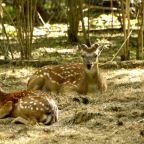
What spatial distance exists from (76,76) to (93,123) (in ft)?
9.39

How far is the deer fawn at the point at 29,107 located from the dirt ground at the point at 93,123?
0.10 meters

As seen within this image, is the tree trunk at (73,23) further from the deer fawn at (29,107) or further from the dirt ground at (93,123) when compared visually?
the deer fawn at (29,107)

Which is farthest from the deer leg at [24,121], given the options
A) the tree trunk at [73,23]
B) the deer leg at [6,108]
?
the tree trunk at [73,23]

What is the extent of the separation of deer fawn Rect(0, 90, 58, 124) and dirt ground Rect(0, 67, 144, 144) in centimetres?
10

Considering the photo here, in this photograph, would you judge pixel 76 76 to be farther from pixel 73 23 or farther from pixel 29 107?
pixel 73 23

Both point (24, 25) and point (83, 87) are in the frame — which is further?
point (24, 25)

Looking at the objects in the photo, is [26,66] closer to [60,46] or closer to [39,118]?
[60,46]

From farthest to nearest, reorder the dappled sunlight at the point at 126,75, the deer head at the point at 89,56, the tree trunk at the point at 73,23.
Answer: the tree trunk at the point at 73,23 < the dappled sunlight at the point at 126,75 < the deer head at the point at 89,56

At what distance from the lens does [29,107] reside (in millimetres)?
7055

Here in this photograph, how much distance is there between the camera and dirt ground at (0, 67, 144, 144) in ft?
20.7

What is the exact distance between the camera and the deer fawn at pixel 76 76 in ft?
31.0

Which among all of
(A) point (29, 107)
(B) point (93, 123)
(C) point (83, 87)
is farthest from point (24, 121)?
(C) point (83, 87)

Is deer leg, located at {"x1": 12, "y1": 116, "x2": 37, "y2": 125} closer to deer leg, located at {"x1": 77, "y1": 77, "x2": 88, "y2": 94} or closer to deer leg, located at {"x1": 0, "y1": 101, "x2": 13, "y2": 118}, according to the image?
deer leg, located at {"x1": 0, "y1": 101, "x2": 13, "y2": 118}

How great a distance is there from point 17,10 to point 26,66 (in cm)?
123
